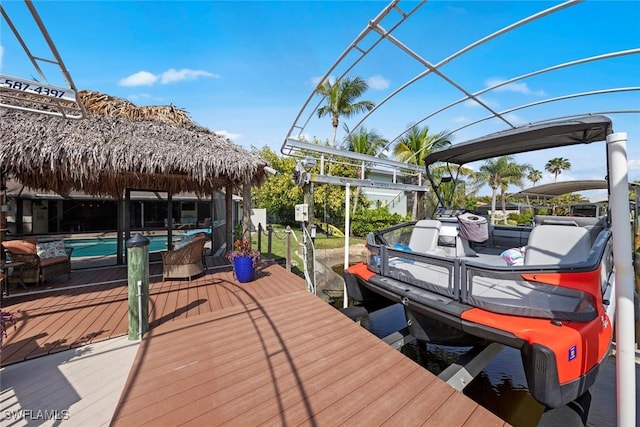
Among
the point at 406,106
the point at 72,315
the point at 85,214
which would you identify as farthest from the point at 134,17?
the point at 85,214

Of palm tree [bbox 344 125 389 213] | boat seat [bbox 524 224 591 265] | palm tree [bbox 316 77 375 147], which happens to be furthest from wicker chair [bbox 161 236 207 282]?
palm tree [bbox 316 77 375 147]

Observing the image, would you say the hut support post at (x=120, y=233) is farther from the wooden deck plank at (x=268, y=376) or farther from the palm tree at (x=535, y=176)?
the palm tree at (x=535, y=176)

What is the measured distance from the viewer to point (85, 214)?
46.9ft

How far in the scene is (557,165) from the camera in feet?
112

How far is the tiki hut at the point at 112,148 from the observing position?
410cm

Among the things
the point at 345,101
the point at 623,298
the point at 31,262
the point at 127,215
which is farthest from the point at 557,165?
the point at 31,262

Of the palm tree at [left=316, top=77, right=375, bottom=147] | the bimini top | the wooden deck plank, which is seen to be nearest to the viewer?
the wooden deck plank

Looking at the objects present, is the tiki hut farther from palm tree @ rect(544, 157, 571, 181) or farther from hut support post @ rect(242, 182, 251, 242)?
palm tree @ rect(544, 157, 571, 181)

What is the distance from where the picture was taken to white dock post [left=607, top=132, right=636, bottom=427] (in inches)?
56.4

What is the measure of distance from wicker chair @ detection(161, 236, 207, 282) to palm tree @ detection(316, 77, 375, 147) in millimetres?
12689

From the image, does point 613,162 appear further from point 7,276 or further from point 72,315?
point 7,276

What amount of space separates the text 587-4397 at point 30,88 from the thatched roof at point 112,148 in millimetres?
2008

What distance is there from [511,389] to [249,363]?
3300 mm

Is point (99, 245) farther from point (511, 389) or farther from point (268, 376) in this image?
point (511, 389)
